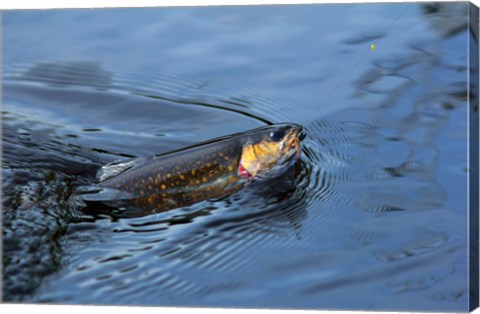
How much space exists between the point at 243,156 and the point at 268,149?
155mm

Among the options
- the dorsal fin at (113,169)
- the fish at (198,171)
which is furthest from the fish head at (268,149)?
the dorsal fin at (113,169)

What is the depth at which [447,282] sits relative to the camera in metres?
4.62

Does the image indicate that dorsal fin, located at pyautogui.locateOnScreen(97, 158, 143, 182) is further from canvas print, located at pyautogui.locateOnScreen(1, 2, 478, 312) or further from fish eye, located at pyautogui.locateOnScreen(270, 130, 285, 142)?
fish eye, located at pyautogui.locateOnScreen(270, 130, 285, 142)

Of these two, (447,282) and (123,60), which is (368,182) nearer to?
(447,282)

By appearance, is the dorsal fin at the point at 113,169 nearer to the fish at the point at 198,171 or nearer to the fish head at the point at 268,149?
the fish at the point at 198,171

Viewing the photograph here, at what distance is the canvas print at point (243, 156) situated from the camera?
189 inches

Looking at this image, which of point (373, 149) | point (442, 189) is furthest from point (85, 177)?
point (442, 189)

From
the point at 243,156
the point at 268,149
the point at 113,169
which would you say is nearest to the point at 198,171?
the point at 243,156

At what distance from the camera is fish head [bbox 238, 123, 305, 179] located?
5695mm

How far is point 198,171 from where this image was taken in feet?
18.4

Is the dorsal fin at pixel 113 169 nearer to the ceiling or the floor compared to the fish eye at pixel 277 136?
nearer to the floor

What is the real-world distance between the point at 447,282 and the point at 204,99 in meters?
2.31

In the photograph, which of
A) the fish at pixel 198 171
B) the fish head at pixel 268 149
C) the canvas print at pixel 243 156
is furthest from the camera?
the fish head at pixel 268 149

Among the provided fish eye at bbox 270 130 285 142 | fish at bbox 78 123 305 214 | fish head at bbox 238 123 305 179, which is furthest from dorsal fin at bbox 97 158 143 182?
fish eye at bbox 270 130 285 142
